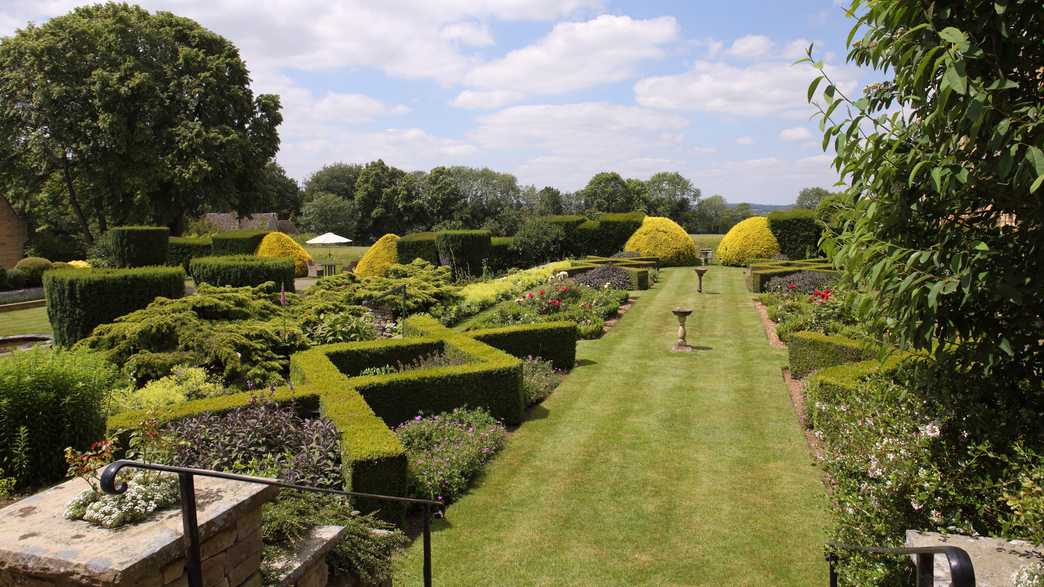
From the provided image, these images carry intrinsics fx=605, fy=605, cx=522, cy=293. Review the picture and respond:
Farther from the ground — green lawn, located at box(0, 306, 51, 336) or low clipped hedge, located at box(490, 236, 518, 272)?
low clipped hedge, located at box(490, 236, 518, 272)

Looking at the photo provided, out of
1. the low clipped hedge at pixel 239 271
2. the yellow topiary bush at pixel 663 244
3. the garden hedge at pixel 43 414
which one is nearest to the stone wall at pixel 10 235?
the low clipped hedge at pixel 239 271

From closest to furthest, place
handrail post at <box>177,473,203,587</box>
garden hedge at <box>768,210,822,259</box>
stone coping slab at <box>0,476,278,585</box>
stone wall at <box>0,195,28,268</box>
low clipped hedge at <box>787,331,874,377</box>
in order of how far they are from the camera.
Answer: handrail post at <box>177,473,203,587</box> → stone coping slab at <box>0,476,278,585</box> → low clipped hedge at <box>787,331,874,377</box> → garden hedge at <box>768,210,822,259</box> → stone wall at <box>0,195,28,268</box>

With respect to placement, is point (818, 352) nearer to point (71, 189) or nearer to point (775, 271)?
point (775, 271)

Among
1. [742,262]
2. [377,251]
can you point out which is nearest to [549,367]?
[377,251]

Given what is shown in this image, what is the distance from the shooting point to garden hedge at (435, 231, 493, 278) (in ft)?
80.2

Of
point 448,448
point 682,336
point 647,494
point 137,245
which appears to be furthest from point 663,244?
point 647,494

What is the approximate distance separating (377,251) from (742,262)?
17.6m

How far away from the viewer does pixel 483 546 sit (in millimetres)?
5602

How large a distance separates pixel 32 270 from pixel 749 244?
34.0 meters

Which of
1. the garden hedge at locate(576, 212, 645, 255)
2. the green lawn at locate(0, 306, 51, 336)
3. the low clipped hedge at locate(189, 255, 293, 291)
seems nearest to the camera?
the low clipped hedge at locate(189, 255, 293, 291)

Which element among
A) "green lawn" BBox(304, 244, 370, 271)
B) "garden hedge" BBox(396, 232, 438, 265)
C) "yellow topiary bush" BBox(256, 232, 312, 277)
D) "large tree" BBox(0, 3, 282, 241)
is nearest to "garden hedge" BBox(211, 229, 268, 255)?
"yellow topiary bush" BBox(256, 232, 312, 277)

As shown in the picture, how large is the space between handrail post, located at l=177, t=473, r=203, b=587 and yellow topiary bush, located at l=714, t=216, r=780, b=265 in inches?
1150

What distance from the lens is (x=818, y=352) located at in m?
9.65

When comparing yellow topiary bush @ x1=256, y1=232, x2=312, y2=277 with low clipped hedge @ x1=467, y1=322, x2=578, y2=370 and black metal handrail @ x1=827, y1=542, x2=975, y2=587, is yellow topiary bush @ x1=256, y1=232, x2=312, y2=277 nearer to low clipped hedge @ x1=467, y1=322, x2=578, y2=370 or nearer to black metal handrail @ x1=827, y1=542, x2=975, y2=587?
low clipped hedge @ x1=467, y1=322, x2=578, y2=370
